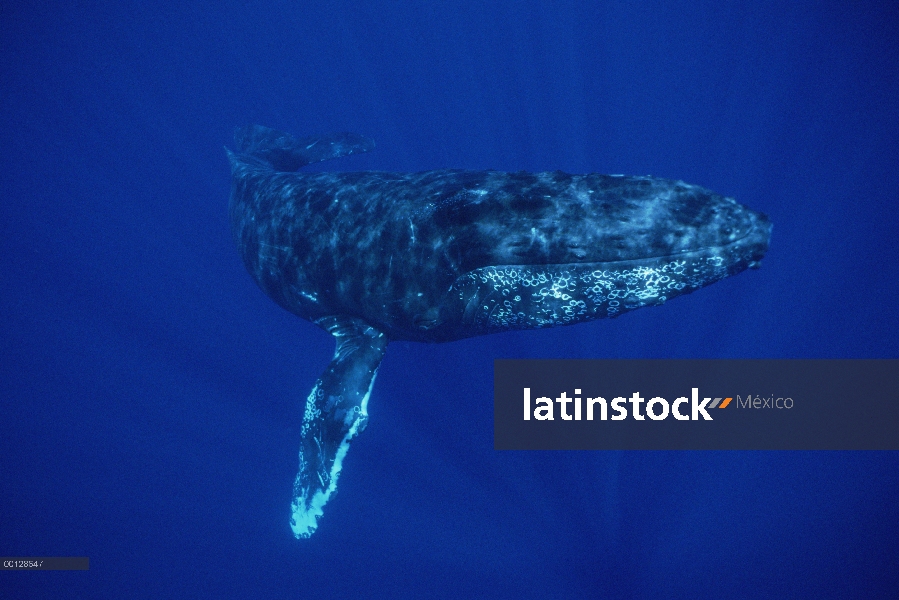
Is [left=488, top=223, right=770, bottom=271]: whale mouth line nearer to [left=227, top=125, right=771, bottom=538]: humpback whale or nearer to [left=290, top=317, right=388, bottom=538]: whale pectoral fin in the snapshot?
[left=227, top=125, right=771, bottom=538]: humpback whale

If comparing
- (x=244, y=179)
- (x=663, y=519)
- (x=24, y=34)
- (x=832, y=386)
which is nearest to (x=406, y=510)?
(x=663, y=519)

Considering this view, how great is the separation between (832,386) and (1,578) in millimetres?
25317

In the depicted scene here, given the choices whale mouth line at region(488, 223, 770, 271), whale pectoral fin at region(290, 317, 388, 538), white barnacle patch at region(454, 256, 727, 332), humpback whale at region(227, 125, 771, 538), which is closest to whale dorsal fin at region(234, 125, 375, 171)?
humpback whale at region(227, 125, 771, 538)

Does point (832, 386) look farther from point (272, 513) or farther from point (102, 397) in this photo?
point (102, 397)

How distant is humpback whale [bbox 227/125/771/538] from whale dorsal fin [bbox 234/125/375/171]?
3.81m

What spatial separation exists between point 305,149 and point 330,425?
8.61 meters

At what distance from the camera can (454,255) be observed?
539cm

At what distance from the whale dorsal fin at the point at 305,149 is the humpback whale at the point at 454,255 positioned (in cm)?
381

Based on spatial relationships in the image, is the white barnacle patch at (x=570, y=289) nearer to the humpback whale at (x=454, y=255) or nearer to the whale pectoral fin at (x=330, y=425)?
the humpback whale at (x=454, y=255)

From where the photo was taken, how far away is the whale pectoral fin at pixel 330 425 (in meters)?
6.05

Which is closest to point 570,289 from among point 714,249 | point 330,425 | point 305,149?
point 714,249

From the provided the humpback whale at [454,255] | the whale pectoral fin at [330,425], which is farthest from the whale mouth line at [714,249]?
the whale pectoral fin at [330,425]

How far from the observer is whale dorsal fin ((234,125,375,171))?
39.9 feet

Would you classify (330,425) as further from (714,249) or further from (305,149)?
(305,149)
